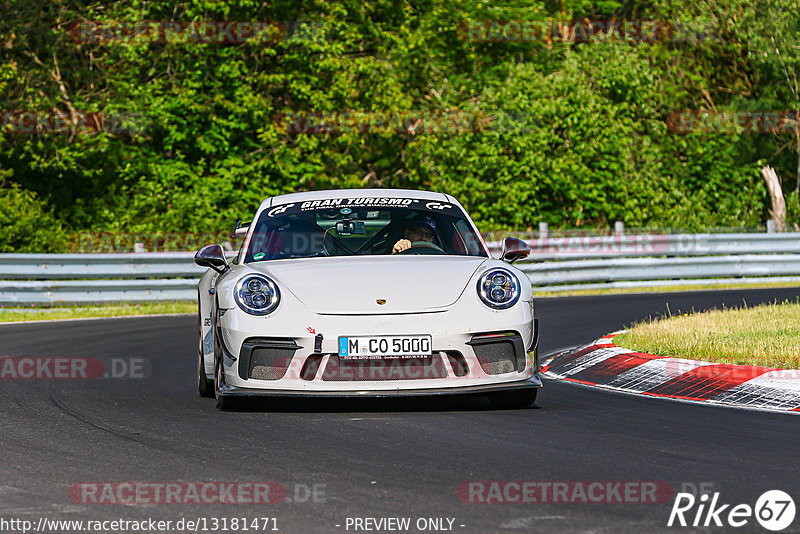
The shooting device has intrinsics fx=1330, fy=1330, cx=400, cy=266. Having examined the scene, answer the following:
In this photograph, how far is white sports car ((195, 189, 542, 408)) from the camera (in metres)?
7.71

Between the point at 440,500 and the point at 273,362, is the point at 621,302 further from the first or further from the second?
the point at 440,500

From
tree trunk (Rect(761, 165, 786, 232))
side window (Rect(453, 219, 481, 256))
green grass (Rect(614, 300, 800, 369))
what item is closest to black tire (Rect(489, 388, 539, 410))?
side window (Rect(453, 219, 481, 256))

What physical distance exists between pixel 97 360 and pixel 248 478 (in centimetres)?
633

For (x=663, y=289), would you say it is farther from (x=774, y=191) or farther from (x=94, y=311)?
(x=774, y=191)

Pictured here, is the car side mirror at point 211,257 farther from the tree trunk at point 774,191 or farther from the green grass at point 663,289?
the tree trunk at point 774,191

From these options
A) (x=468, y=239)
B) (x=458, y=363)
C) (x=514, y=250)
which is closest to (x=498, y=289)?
(x=458, y=363)

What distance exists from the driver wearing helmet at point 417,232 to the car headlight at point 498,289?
0.97m

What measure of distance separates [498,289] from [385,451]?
5.83 feet

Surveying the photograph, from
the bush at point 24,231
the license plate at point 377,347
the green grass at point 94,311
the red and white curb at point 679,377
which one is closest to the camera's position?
the license plate at point 377,347

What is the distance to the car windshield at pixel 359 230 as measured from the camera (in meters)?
8.91

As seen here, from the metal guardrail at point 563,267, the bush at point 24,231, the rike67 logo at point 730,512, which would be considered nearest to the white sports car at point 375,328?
the rike67 logo at point 730,512

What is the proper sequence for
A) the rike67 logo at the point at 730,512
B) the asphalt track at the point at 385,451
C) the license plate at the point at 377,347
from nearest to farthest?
the rike67 logo at the point at 730,512
the asphalt track at the point at 385,451
the license plate at the point at 377,347

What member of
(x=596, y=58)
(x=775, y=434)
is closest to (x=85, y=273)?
(x=775, y=434)

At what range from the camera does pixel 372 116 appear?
29234mm
